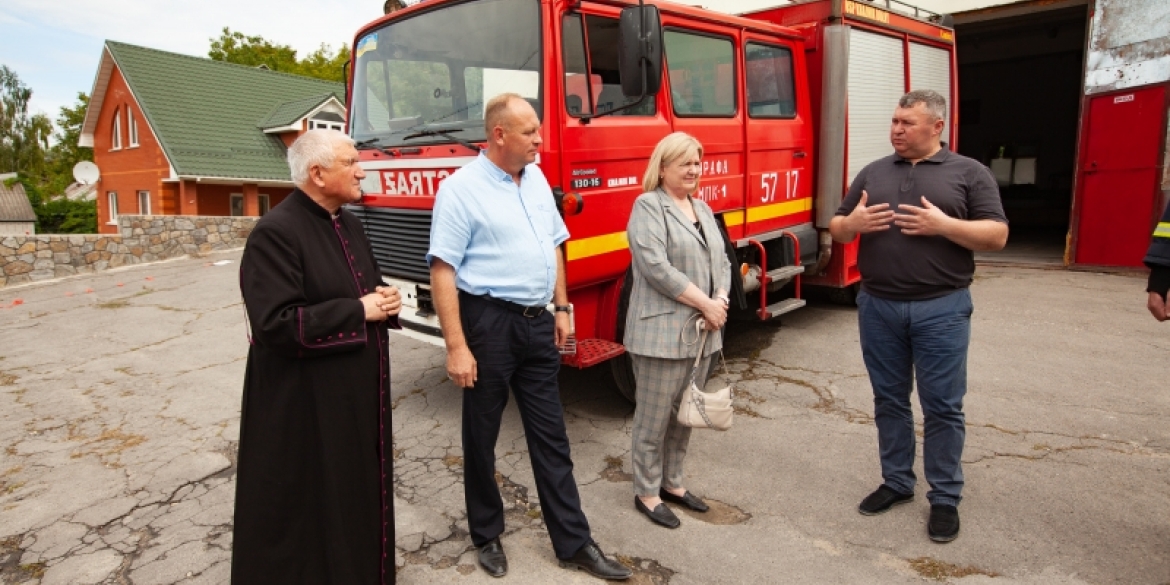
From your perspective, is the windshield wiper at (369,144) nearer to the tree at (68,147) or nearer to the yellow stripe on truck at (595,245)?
the yellow stripe on truck at (595,245)

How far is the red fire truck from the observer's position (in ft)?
13.0

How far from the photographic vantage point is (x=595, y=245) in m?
4.20

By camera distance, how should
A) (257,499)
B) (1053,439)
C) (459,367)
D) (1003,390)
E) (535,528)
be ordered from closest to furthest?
(257,499) < (459,367) < (535,528) < (1053,439) < (1003,390)

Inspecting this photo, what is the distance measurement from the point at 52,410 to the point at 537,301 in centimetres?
441

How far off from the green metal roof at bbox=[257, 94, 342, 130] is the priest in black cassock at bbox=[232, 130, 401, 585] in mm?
23278

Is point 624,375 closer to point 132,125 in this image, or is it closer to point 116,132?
point 132,125

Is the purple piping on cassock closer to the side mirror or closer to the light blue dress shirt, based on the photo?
the light blue dress shirt

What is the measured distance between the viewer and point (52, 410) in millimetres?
5281

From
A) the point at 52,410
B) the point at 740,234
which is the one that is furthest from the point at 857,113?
the point at 52,410

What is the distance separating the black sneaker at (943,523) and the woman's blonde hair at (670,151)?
72.9 inches

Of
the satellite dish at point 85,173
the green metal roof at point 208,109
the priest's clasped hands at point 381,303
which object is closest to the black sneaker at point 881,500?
the priest's clasped hands at point 381,303

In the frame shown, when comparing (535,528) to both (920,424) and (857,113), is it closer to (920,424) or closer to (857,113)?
(920,424)

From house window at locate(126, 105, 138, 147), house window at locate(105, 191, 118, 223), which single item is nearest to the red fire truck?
house window at locate(126, 105, 138, 147)

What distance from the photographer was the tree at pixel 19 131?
54.7m
